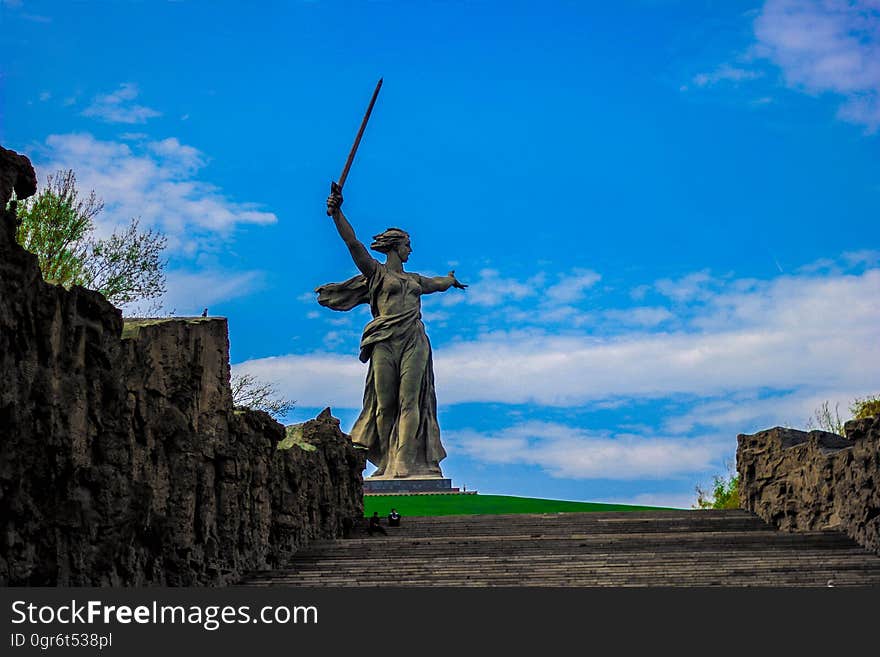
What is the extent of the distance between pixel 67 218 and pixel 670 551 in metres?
14.4

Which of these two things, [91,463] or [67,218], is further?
[67,218]

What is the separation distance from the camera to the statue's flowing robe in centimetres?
2694

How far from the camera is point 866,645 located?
363 inches

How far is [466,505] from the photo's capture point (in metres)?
24.2

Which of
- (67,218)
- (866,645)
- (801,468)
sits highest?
(67,218)

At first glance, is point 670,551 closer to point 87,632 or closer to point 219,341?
point 219,341

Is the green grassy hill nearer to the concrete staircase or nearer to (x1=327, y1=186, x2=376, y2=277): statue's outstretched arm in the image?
the concrete staircase

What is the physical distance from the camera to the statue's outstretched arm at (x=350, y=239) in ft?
81.5

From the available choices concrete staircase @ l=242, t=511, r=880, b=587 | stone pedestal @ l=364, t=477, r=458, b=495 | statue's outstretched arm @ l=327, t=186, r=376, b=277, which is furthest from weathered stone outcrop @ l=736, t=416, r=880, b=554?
statue's outstretched arm @ l=327, t=186, r=376, b=277

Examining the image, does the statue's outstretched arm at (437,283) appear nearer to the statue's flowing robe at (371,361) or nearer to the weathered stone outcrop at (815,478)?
the statue's flowing robe at (371,361)

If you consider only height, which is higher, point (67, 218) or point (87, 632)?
point (67, 218)

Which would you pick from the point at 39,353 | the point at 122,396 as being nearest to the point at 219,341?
the point at 122,396

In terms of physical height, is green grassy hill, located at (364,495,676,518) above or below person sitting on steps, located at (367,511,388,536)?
above

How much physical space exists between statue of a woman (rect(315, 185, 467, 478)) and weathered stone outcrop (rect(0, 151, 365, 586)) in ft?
33.7
